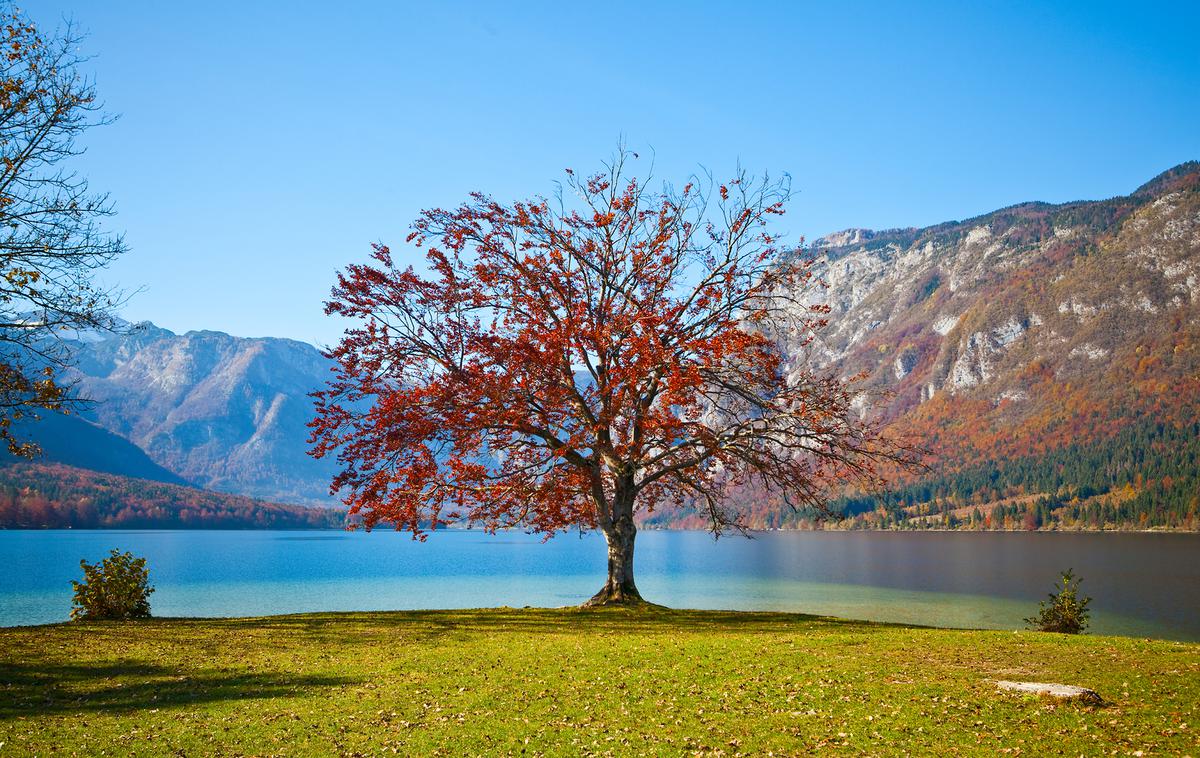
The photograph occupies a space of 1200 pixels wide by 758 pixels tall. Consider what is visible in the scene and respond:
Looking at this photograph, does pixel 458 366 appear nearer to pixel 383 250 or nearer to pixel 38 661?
pixel 383 250

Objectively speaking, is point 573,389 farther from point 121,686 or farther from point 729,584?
point 729,584

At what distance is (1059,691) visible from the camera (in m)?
11.3

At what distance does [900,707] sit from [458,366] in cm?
1652

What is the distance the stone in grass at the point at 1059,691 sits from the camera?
11.0 m

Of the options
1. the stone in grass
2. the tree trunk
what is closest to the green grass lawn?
the stone in grass

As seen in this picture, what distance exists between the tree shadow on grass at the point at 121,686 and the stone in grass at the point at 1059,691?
10.9m

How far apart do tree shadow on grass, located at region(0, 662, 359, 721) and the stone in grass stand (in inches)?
428

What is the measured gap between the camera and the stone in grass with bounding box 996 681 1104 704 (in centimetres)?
1105

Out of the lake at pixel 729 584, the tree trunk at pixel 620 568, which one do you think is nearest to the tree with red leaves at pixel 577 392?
the tree trunk at pixel 620 568

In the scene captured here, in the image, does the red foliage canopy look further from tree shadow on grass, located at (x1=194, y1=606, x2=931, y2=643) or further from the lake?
the lake

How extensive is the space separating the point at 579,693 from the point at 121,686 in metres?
7.71

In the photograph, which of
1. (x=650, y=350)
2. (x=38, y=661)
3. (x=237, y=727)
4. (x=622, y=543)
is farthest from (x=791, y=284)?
(x=38, y=661)

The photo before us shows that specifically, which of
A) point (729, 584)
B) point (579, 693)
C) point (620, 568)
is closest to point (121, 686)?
point (579, 693)

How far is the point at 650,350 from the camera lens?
2261 centimetres
